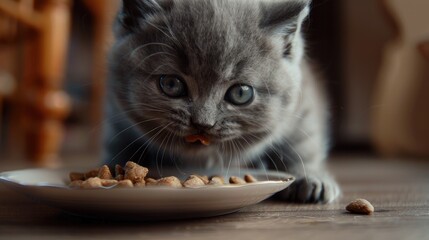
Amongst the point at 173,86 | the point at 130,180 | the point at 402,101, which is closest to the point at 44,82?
the point at 173,86

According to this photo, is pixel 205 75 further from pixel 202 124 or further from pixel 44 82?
pixel 44 82

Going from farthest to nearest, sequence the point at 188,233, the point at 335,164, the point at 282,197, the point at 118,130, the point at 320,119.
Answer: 1. the point at 335,164
2. the point at 320,119
3. the point at 118,130
4. the point at 282,197
5. the point at 188,233

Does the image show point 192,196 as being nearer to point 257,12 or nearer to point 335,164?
point 257,12

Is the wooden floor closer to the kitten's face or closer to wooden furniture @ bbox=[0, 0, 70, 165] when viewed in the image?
the kitten's face

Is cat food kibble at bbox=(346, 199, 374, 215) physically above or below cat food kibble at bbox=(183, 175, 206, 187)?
below

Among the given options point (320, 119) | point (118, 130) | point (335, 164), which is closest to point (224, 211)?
point (118, 130)

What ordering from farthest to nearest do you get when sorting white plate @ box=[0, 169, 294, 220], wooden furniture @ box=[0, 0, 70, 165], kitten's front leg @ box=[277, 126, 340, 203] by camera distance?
wooden furniture @ box=[0, 0, 70, 165]
kitten's front leg @ box=[277, 126, 340, 203]
white plate @ box=[0, 169, 294, 220]

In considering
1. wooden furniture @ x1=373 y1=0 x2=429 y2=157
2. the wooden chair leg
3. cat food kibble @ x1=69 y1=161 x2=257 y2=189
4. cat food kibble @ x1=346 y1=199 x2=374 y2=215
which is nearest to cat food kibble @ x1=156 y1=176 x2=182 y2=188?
cat food kibble @ x1=69 y1=161 x2=257 y2=189

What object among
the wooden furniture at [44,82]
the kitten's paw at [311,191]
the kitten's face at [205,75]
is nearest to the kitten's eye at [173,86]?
the kitten's face at [205,75]
